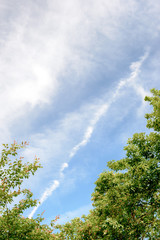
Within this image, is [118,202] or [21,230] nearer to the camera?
[21,230]

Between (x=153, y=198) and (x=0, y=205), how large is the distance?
10200 mm

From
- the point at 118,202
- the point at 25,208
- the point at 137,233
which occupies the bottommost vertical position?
the point at 137,233

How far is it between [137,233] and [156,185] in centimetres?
451

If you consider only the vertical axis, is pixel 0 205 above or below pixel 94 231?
above

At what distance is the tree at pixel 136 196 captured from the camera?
14.2m

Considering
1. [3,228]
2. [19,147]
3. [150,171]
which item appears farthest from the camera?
[150,171]

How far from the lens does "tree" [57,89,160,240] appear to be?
14242 mm

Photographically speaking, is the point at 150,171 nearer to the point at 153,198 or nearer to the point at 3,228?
the point at 153,198

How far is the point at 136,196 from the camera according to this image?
1486 cm

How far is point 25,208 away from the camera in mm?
12398

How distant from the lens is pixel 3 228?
1119 centimetres

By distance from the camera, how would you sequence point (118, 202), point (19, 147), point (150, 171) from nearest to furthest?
point (19, 147)
point (150, 171)
point (118, 202)

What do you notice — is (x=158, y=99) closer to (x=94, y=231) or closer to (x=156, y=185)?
(x=156, y=185)

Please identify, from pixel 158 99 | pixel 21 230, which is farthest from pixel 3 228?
pixel 158 99
